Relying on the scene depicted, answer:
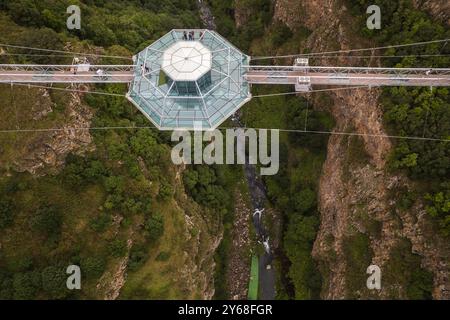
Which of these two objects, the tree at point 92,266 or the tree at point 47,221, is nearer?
the tree at point 47,221

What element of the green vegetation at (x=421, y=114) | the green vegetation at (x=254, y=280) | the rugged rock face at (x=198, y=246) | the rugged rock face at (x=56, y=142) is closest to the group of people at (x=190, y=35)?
the rugged rock face at (x=56, y=142)

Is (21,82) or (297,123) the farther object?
(297,123)

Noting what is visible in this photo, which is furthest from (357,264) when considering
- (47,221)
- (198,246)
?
(47,221)

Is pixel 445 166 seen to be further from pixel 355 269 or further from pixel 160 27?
pixel 160 27

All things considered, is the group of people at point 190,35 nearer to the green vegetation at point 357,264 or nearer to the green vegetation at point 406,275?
the green vegetation at point 357,264

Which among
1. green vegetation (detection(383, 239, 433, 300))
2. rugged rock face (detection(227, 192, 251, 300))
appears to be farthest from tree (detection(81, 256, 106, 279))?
green vegetation (detection(383, 239, 433, 300))

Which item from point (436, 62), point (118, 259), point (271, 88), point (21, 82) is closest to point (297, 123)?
point (271, 88)

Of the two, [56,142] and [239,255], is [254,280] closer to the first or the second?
[239,255]
